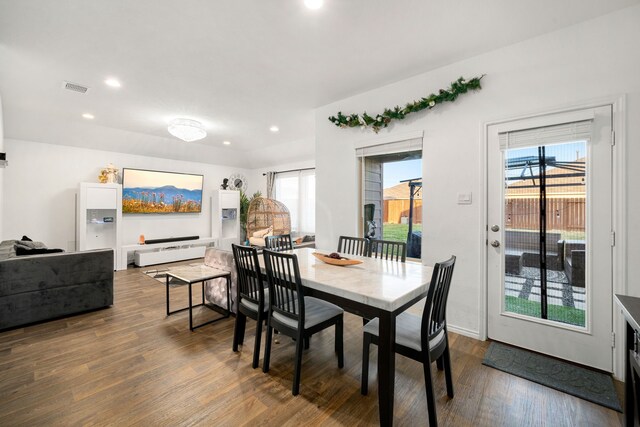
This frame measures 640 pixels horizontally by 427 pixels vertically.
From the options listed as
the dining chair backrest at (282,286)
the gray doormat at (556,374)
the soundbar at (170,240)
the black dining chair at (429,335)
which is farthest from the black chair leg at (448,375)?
Result: the soundbar at (170,240)

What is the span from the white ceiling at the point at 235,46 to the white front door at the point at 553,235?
0.87 meters

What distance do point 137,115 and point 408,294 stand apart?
4941 mm

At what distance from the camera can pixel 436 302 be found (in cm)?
166

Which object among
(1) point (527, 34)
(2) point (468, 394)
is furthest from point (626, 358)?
(1) point (527, 34)

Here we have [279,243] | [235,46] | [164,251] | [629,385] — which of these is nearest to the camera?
[629,385]

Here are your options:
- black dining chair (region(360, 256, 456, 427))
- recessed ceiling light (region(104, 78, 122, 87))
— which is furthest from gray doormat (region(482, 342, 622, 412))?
recessed ceiling light (region(104, 78, 122, 87))

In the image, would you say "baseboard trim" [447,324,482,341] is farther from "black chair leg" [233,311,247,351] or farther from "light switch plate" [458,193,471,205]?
"black chair leg" [233,311,247,351]

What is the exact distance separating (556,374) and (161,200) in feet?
23.7

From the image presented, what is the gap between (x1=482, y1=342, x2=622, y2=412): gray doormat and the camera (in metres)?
1.89

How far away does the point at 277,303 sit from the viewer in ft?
6.73

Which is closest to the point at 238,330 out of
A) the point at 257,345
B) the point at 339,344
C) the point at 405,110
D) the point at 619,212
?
the point at 257,345

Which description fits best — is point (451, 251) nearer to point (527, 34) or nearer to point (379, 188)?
point (379, 188)

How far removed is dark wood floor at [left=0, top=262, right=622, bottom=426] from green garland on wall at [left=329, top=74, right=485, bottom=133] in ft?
7.83

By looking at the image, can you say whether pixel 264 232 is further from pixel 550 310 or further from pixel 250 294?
pixel 550 310
